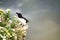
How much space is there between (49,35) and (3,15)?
0.78 metres

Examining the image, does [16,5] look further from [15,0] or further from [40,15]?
[40,15]

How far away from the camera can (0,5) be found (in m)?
2.37

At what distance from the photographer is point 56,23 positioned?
8.13 ft

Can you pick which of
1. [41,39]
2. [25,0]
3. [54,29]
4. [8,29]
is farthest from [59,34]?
[8,29]

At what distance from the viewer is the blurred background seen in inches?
94.4

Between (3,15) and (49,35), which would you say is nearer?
(3,15)

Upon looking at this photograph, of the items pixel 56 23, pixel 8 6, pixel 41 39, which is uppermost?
pixel 8 6

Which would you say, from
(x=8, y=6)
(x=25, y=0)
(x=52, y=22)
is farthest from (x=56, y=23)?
(x=8, y=6)

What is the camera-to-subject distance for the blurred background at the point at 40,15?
7.87ft

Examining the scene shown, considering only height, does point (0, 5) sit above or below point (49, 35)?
above

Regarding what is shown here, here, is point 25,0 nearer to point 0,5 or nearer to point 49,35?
point 0,5

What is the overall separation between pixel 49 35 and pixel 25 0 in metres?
0.60

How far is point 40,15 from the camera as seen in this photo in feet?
8.07

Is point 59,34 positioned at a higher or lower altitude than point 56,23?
lower
